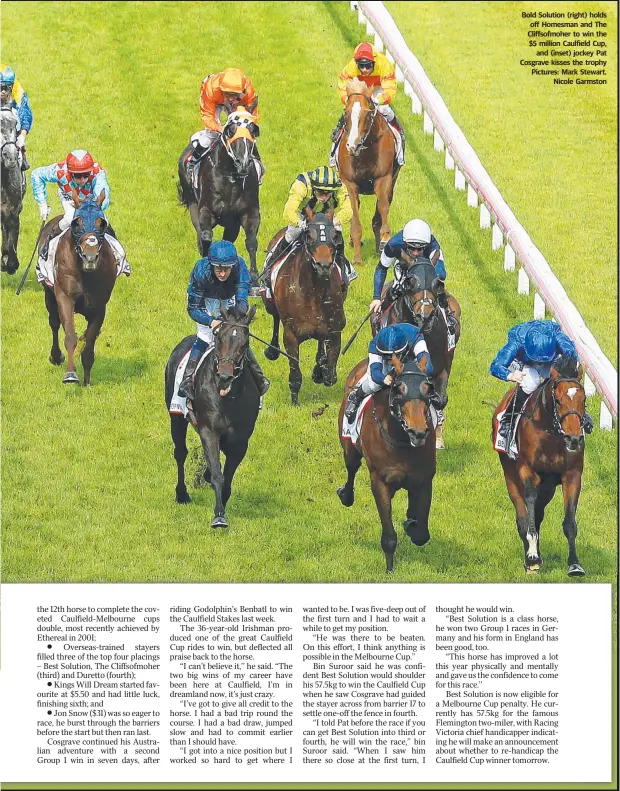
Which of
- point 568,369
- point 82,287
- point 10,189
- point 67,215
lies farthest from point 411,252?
point 10,189

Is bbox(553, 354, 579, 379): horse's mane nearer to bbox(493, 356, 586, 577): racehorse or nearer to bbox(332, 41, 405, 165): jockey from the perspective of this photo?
bbox(493, 356, 586, 577): racehorse

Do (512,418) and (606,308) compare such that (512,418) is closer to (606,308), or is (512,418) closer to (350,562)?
(350,562)

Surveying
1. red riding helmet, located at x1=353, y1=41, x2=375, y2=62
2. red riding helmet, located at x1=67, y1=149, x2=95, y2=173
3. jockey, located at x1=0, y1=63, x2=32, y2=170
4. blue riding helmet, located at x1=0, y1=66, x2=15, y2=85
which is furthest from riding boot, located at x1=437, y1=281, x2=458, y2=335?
blue riding helmet, located at x1=0, y1=66, x2=15, y2=85

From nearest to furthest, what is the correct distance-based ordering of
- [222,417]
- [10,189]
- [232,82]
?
[222,417] < [232,82] < [10,189]

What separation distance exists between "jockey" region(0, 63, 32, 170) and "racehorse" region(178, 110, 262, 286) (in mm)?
2848

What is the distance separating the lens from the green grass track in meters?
20.6

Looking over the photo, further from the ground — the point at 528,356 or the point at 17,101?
the point at 17,101

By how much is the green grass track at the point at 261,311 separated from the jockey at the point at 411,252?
2213 mm

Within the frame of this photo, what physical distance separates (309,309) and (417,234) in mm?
2675

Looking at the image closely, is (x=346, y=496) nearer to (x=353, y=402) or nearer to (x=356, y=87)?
(x=353, y=402)

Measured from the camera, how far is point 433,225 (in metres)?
28.2

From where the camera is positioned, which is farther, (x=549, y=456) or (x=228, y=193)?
(x=228, y=193)

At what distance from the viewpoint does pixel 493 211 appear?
27.0m

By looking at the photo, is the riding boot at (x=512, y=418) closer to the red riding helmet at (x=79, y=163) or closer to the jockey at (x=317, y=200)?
the jockey at (x=317, y=200)
